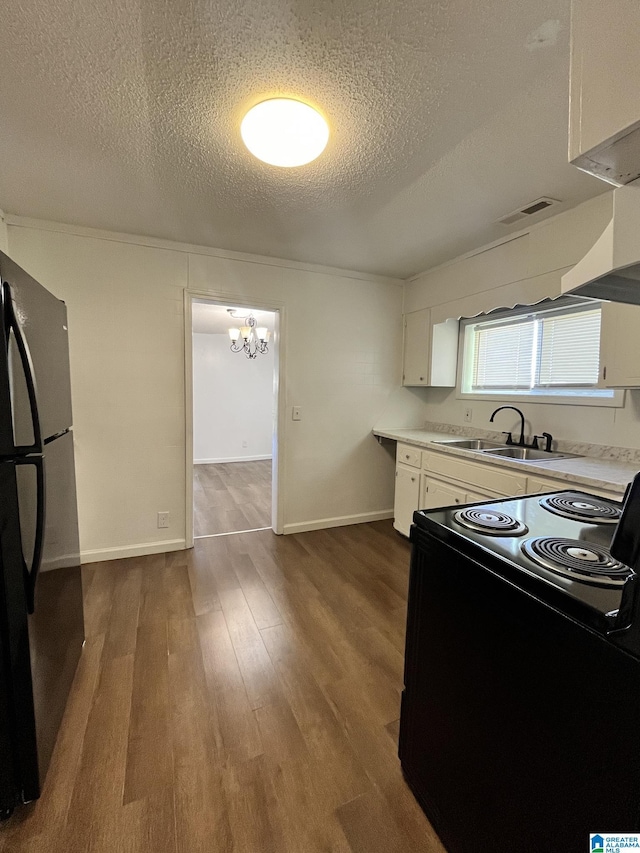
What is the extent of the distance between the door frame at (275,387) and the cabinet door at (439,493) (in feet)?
4.15

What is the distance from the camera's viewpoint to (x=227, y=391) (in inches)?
269

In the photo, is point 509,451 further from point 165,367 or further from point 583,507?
point 165,367

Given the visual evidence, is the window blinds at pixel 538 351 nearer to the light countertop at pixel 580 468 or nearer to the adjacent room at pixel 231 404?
the light countertop at pixel 580 468

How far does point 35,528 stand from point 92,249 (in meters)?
2.29

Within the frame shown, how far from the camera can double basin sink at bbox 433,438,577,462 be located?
2.61m

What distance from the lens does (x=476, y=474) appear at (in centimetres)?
257

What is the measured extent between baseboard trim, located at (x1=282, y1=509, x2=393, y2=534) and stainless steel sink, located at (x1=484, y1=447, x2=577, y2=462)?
4.73 ft

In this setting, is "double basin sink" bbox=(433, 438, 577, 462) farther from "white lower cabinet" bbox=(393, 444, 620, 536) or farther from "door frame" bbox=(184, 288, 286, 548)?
"door frame" bbox=(184, 288, 286, 548)

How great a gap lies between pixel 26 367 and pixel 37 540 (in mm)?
552

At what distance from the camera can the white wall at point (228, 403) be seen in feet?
21.7

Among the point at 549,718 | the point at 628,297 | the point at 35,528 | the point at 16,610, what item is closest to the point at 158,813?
the point at 16,610

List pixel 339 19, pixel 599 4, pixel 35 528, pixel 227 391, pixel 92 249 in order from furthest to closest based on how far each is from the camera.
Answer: pixel 227 391 → pixel 92 249 → pixel 35 528 → pixel 339 19 → pixel 599 4

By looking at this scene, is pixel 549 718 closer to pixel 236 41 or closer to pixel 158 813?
pixel 158 813

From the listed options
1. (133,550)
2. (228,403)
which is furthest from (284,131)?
(228,403)
